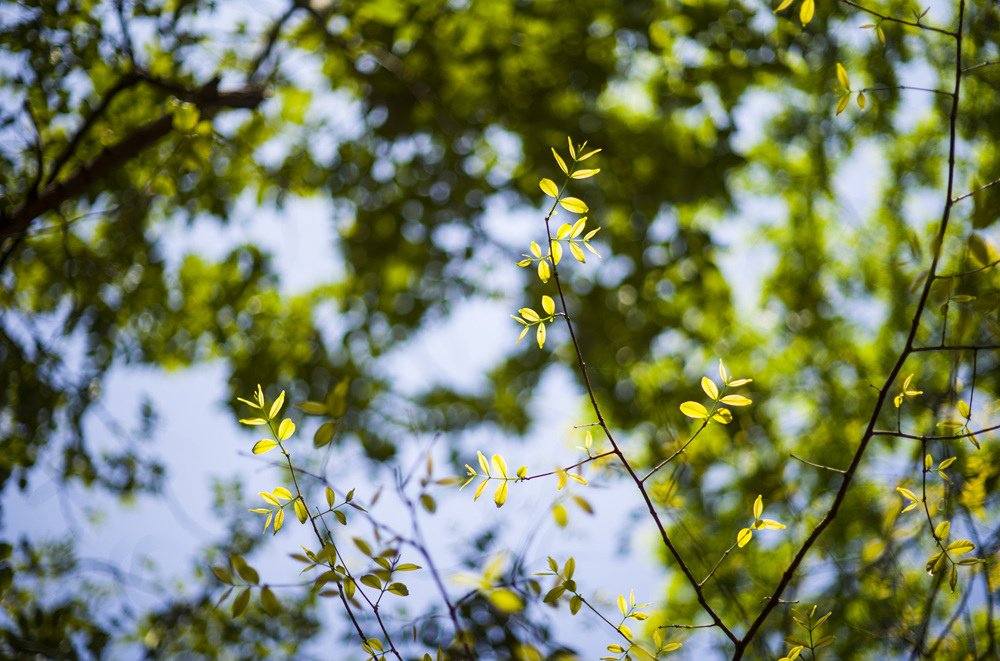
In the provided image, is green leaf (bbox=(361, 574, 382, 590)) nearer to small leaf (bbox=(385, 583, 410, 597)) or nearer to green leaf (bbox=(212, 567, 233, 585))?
small leaf (bbox=(385, 583, 410, 597))

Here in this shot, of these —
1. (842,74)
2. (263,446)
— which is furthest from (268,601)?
(842,74)

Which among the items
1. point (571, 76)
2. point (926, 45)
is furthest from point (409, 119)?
point (926, 45)

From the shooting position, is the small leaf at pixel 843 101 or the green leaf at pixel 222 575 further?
the small leaf at pixel 843 101

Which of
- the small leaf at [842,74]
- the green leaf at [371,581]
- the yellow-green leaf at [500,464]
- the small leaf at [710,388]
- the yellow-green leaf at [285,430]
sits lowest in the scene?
the green leaf at [371,581]

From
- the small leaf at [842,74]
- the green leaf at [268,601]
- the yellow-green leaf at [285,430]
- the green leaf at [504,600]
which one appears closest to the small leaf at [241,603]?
the green leaf at [268,601]

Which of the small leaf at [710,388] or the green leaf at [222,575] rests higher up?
the small leaf at [710,388]

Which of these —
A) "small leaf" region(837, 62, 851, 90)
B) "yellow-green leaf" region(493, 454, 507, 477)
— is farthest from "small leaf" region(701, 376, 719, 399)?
"small leaf" region(837, 62, 851, 90)

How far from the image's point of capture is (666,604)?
4492 mm

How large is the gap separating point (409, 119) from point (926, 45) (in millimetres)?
2800

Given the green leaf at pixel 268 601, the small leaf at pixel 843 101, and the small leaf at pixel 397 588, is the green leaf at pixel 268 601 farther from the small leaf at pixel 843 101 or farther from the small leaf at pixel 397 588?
the small leaf at pixel 843 101

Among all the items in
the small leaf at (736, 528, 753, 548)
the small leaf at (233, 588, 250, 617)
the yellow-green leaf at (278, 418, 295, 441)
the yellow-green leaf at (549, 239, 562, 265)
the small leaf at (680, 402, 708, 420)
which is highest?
the yellow-green leaf at (549, 239, 562, 265)

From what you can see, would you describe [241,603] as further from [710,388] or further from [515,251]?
[515,251]

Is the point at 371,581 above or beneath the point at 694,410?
beneath

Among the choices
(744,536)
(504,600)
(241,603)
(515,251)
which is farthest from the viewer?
(515,251)
